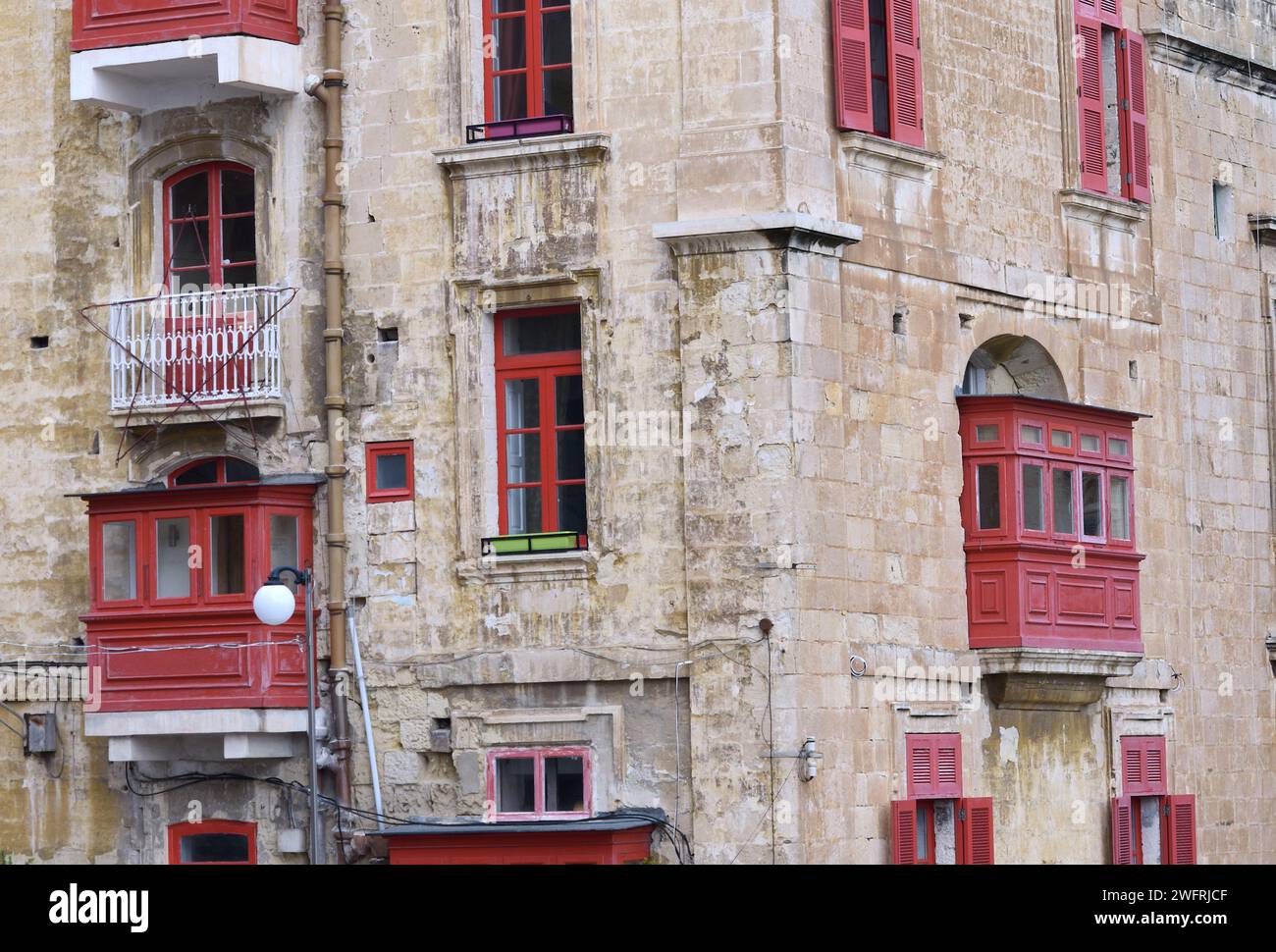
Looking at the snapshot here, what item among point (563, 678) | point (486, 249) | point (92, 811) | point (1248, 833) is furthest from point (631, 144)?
point (1248, 833)

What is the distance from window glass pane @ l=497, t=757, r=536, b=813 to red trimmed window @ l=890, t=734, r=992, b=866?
12.0 ft

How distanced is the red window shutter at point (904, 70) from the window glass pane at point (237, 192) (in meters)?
6.87

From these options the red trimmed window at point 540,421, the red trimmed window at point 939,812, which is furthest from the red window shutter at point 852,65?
the red trimmed window at point 939,812

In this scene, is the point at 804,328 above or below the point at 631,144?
below

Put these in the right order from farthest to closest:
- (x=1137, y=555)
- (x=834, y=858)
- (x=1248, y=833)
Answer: (x=1248, y=833) < (x=1137, y=555) < (x=834, y=858)

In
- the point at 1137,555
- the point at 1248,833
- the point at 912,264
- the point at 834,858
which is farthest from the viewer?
the point at 1248,833

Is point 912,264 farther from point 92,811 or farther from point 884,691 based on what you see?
point 92,811

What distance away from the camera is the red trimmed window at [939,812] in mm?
28562

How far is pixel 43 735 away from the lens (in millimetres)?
30469

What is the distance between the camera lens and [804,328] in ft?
90.7

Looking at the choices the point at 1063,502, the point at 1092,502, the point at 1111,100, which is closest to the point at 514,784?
the point at 1063,502

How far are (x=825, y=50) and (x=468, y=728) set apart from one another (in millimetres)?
7710

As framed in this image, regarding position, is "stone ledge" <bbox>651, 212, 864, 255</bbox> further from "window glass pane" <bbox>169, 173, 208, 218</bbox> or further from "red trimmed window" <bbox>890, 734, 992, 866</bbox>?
"window glass pane" <bbox>169, 173, 208, 218</bbox>

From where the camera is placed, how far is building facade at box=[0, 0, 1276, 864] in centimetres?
2762
